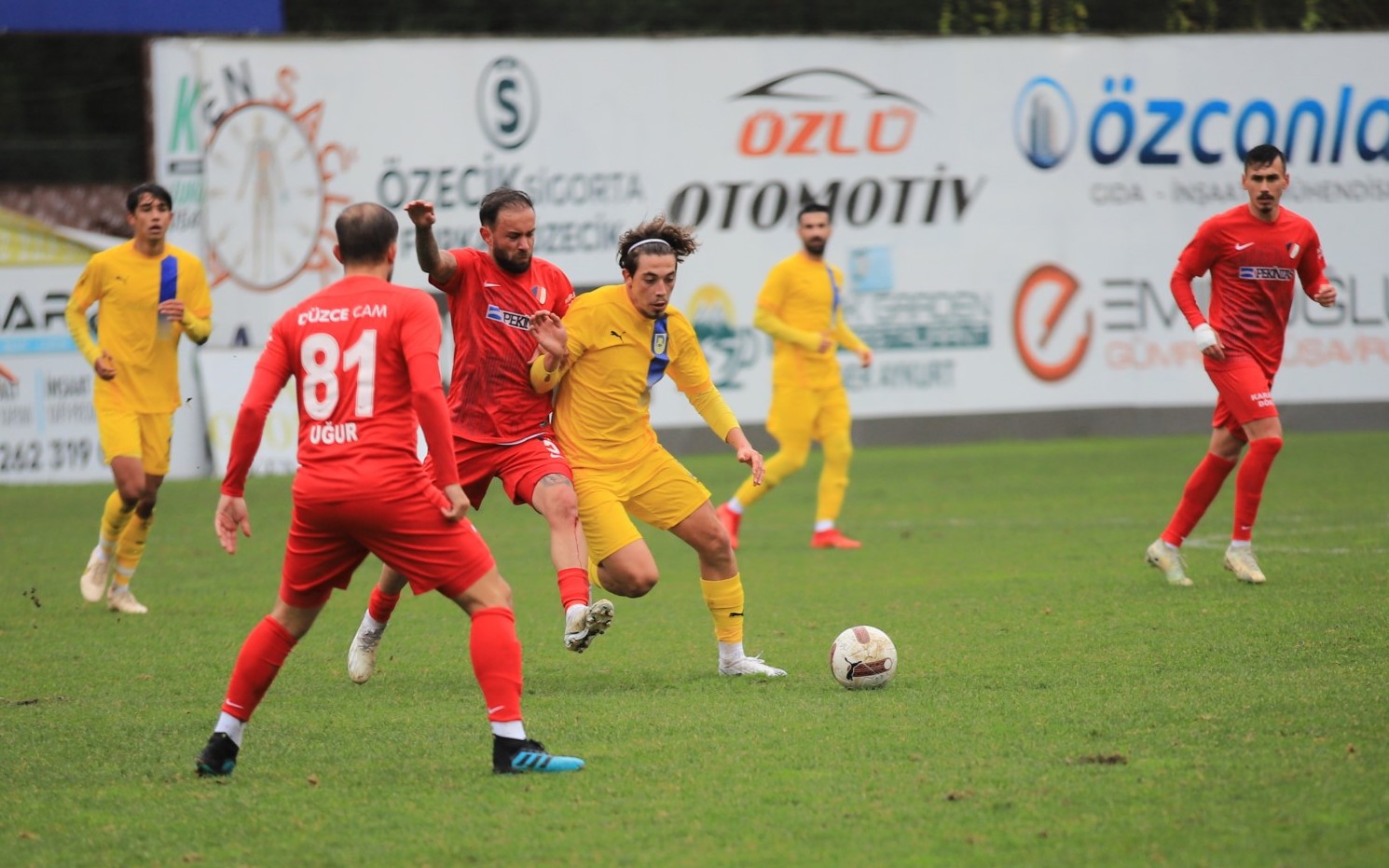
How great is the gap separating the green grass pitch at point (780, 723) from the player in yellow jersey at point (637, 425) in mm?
488

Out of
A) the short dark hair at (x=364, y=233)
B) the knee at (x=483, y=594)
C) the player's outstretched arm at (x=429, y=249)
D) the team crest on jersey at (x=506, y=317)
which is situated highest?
the short dark hair at (x=364, y=233)

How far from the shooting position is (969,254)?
2042cm

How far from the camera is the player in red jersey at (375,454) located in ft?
17.4

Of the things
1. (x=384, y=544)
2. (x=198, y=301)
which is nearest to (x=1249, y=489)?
(x=384, y=544)

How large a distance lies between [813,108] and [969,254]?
2.70 meters

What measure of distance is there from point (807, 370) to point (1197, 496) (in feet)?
13.0

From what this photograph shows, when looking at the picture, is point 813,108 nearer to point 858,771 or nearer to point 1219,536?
point 1219,536

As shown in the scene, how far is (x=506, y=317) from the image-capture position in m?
7.57

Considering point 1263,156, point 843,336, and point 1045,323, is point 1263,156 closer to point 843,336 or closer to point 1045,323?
point 843,336

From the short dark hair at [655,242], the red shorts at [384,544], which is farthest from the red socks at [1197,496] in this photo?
the red shorts at [384,544]

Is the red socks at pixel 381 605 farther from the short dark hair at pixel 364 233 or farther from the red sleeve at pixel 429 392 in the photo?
the short dark hair at pixel 364 233

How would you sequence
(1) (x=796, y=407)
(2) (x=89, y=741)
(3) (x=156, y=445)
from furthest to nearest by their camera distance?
1. (1) (x=796, y=407)
2. (3) (x=156, y=445)
3. (2) (x=89, y=741)

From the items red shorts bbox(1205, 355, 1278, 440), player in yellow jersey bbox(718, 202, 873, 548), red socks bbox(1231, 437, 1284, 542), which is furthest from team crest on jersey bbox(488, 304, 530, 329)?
player in yellow jersey bbox(718, 202, 873, 548)

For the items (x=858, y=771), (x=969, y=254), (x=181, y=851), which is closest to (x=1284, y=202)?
(x=969, y=254)
